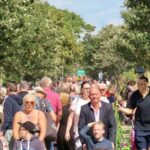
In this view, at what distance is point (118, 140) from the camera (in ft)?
48.2

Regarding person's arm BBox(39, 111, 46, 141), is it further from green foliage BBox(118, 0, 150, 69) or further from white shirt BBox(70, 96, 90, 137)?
green foliage BBox(118, 0, 150, 69)

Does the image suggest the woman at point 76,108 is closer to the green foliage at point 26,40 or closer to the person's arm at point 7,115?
the person's arm at point 7,115

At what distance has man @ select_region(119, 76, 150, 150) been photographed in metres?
10.4

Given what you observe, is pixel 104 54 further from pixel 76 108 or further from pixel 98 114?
pixel 98 114

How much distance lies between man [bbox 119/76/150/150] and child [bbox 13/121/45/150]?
5.29 ft

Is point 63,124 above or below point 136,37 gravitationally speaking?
below

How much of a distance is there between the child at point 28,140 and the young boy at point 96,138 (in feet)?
2.42

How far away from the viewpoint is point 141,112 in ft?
34.3

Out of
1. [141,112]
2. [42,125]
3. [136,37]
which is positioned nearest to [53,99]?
[42,125]

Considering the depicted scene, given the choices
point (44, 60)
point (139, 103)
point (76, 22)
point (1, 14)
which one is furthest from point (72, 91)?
point (76, 22)

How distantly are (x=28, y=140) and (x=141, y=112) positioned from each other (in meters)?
1.93

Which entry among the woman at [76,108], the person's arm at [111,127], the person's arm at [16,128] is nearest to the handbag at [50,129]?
the woman at [76,108]

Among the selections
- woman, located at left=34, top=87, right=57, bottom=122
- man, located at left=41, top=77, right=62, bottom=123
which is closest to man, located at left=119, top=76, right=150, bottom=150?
woman, located at left=34, top=87, right=57, bottom=122

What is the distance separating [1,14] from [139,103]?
51.7 feet
